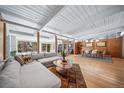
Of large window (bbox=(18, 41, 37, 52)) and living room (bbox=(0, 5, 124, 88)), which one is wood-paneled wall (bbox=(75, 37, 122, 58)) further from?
large window (bbox=(18, 41, 37, 52))

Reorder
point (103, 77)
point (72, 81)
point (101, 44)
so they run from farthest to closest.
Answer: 1. point (101, 44)
2. point (103, 77)
3. point (72, 81)

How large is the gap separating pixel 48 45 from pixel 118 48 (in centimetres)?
763

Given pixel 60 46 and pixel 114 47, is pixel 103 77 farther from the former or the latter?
pixel 60 46

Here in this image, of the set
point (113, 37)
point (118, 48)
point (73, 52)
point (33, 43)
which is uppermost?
point (113, 37)

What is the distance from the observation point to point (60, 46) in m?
8.96

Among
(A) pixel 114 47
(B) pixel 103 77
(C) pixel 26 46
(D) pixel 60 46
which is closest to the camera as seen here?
(B) pixel 103 77

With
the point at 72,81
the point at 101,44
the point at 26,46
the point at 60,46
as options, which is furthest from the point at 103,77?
the point at 60,46

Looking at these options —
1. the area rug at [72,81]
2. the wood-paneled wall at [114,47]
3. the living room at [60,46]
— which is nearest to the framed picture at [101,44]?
the living room at [60,46]

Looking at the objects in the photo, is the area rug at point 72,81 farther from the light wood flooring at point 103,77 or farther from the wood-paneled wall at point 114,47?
the wood-paneled wall at point 114,47

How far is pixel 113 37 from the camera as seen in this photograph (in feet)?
23.9

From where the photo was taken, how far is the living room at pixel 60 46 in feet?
6.02
